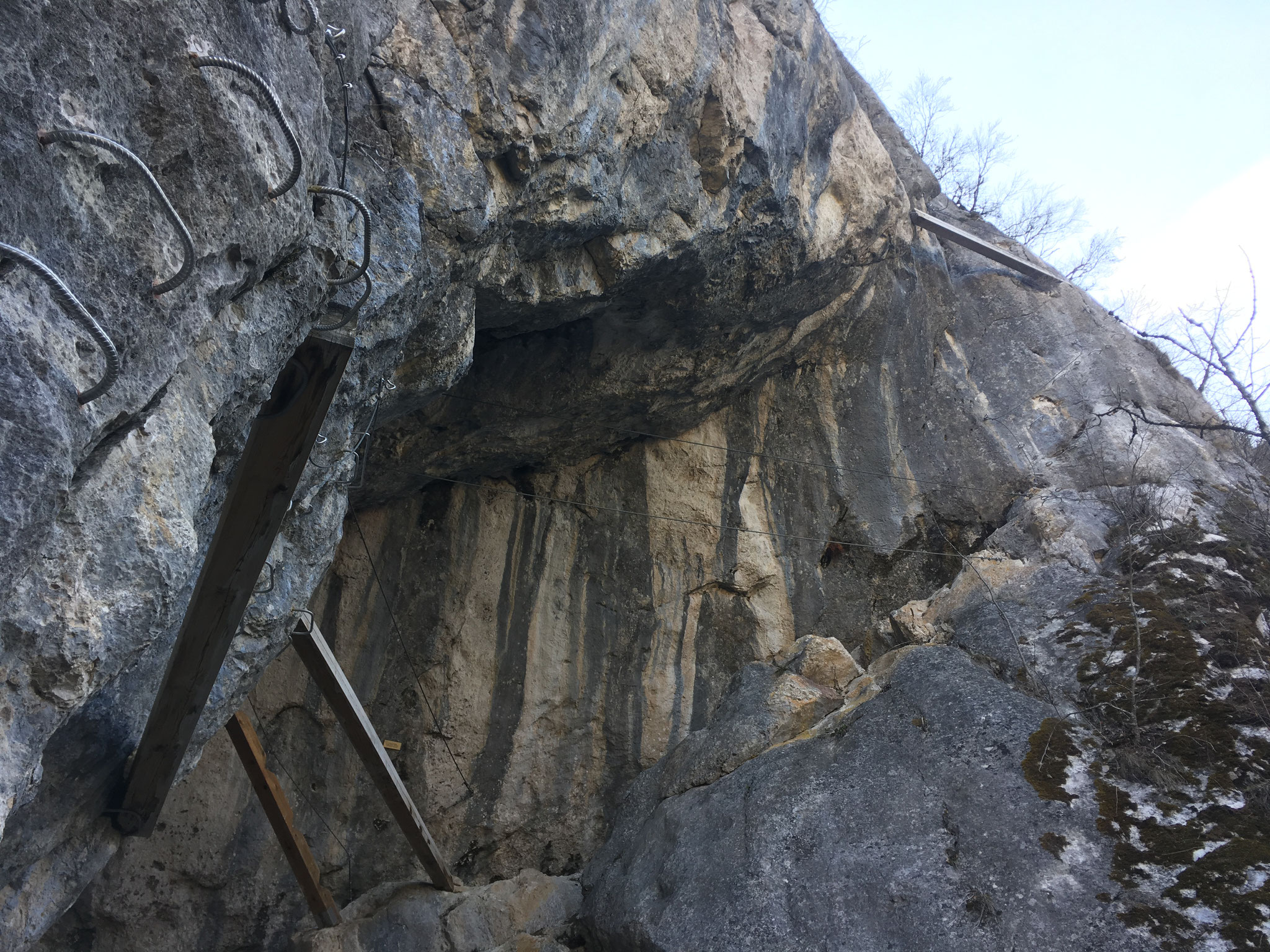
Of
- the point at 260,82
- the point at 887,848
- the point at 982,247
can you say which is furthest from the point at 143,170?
the point at 982,247

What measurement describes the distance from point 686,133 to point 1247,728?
19.1ft

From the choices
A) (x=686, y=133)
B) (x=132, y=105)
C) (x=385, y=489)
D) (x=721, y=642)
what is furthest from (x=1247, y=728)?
(x=385, y=489)

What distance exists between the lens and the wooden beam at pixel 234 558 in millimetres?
4047

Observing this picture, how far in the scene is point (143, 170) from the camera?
101 inches

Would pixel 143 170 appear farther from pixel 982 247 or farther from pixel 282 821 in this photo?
pixel 982 247

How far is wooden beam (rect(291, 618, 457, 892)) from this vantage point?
675 cm

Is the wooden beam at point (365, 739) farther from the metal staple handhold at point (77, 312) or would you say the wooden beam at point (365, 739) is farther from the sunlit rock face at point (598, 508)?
the metal staple handhold at point (77, 312)

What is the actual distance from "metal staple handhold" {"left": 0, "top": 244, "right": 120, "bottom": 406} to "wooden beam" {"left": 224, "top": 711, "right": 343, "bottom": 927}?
5479mm

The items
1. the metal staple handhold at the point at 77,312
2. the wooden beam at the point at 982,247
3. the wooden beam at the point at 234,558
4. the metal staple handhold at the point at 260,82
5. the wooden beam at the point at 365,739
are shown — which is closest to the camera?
the metal staple handhold at the point at 77,312

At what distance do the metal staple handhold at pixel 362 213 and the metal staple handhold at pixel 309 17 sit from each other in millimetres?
635

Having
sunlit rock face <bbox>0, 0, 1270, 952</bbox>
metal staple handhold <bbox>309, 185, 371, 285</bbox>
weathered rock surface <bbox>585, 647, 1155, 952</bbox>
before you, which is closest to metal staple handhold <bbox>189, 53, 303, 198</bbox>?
sunlit rock face <bbox>0, 0, 1270, 952</bbox>

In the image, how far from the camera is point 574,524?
9969 mm

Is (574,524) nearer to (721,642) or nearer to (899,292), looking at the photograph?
(721,642)

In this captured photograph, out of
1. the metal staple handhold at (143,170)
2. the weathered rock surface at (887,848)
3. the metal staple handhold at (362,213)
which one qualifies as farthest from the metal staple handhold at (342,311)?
the weathered rock surface at (887,848)
